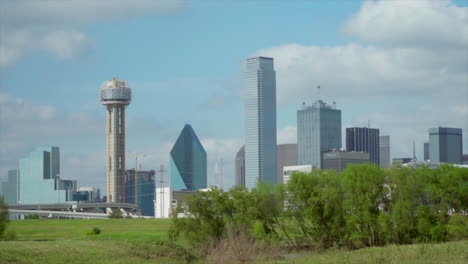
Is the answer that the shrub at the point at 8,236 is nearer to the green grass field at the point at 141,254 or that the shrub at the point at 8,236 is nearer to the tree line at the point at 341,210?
the tree line at the point at 341,210

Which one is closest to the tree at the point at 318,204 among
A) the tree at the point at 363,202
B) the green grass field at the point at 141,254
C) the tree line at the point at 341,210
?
the tree line at the point at 341,210

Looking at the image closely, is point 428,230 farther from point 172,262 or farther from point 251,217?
point 172,262

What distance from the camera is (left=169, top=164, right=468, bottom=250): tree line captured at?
336 ft

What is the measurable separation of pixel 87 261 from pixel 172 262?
9.99 meters

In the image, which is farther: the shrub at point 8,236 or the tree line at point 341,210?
the shrub at point 8,236

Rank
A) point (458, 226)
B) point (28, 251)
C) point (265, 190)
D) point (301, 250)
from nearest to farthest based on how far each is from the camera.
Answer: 1. point (28, 251)
2. point (458, 226)
3. point (301, 250)
4. point (265, 190)

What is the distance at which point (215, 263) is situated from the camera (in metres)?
82.9

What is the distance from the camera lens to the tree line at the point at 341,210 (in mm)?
102500

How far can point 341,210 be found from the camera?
107 m

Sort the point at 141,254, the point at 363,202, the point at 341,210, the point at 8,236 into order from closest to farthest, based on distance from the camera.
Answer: the point at 141,254 < the point at 8,236 < the point at 363,202 < the point at 341,210

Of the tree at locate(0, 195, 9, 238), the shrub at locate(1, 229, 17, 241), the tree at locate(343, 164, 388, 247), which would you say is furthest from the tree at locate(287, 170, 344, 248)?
the tree at locate(0, 195, 9, 238)

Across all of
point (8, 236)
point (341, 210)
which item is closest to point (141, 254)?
point (8, 236)

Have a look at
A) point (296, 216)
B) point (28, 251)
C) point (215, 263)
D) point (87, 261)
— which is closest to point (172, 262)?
point (215, 263)

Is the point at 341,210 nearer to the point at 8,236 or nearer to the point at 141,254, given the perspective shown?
the point at 141,254
